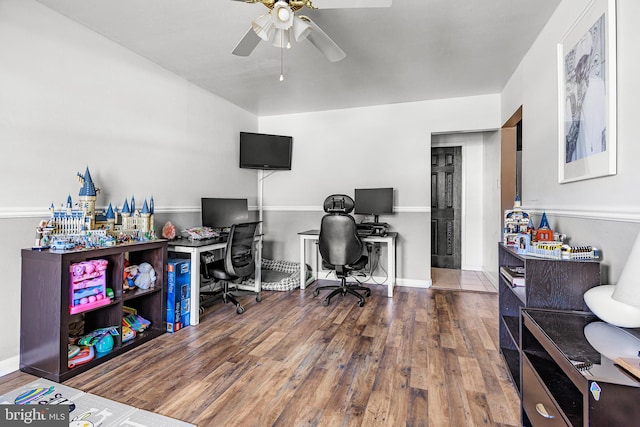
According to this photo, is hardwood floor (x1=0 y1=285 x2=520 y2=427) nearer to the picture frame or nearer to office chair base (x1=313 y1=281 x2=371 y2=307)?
office chair base (x1=313 y1=281 x2=371 y2=307)

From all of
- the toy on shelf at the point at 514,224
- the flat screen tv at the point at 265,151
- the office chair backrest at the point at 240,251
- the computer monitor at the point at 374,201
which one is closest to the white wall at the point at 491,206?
the computer monitor at the point at 374,201

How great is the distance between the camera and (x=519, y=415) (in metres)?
1.52

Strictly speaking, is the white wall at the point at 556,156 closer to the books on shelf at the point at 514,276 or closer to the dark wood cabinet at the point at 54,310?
the books on shelf at the point at 514,276

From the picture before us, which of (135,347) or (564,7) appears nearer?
(564,7)

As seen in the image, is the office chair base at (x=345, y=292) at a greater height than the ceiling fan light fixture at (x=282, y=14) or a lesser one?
lesser

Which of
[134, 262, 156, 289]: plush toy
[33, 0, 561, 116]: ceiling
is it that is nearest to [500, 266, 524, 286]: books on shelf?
[33, 0, 561, 116]: ceiling

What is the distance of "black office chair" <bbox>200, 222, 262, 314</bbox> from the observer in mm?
2863

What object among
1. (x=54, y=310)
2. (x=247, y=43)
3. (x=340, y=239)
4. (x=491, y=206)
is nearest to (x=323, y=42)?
(x=247, y=43)

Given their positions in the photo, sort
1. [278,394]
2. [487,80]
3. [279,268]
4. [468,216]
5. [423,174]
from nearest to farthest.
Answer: [278,394], [487,80], [423,174], [279,268], [468,216]

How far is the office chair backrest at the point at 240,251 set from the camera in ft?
9.37

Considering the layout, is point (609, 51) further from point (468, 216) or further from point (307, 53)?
point (468, 216)

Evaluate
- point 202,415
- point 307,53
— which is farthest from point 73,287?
point 307,53

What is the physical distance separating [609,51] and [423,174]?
104 inches

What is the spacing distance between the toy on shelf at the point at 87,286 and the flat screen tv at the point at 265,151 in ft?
8.15
